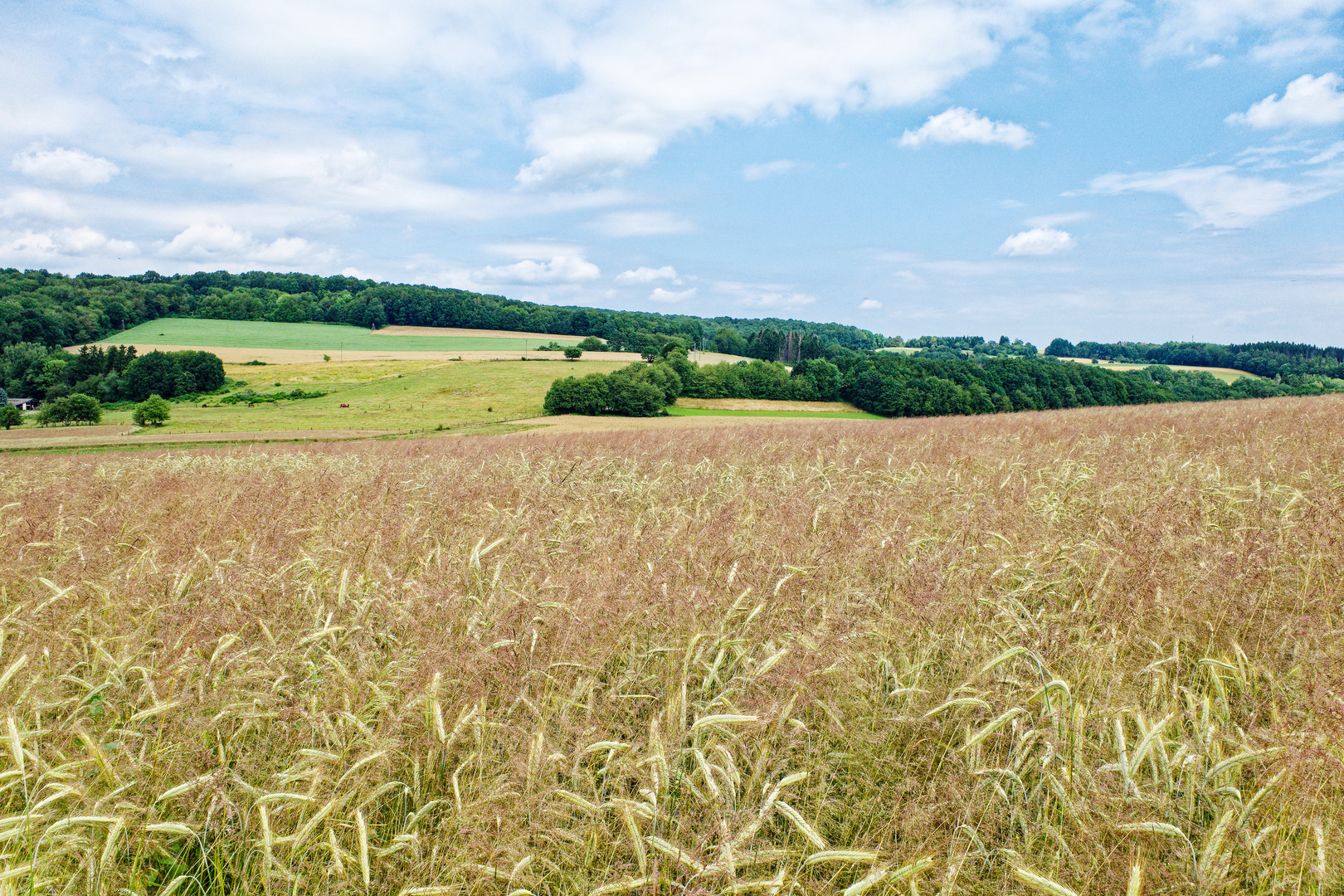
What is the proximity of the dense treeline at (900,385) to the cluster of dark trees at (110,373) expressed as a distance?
2307 inches

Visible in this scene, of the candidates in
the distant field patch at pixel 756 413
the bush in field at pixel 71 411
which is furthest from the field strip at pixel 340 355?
the distant field patch at pixel 756 413

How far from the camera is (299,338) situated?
12638cm

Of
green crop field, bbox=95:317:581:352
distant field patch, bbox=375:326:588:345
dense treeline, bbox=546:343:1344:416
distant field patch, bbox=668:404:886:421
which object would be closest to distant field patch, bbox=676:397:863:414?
distant field patch, bbox=668:404:886:421

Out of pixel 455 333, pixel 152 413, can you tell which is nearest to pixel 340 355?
pixel 455 333

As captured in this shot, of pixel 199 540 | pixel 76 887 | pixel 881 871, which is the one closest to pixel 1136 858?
pixel 881 871

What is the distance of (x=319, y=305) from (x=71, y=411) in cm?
8654

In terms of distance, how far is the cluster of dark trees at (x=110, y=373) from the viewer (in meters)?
89.9

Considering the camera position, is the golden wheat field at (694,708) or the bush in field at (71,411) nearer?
the golden wheat field at (694,708)

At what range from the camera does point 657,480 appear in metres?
7.32

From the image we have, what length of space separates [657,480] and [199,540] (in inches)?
172

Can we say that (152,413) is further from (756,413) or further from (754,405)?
(754,405)

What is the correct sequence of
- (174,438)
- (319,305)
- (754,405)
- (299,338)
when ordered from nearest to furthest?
1. (174,438)
2. (754,405)
3. (299,338)
4. (319,305)

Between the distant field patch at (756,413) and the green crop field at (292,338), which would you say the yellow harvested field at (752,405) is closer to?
the distant field patch at (756,413)

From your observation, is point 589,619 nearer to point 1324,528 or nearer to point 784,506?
point 784,506
